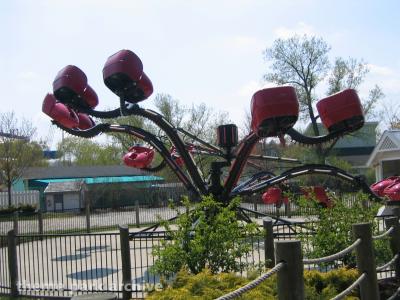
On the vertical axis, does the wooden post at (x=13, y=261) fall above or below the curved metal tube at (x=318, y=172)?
below

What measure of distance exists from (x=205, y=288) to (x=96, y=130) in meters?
8.98

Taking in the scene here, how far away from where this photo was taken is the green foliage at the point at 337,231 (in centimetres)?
636

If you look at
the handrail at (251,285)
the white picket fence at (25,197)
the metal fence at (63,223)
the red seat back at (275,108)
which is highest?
the red seat back at (275,108)

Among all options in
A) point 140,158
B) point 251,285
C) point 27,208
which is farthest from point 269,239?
point 27,208

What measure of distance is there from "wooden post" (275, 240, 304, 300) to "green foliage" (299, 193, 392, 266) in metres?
3.12

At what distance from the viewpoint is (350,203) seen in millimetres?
7406

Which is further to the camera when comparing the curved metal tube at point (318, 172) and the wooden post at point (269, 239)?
the curved metal tube at point (318, 172)

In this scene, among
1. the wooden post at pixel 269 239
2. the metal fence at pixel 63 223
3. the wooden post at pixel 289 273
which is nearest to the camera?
the wooden post at pixel 289 273

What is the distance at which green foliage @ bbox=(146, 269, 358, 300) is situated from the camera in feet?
14.8

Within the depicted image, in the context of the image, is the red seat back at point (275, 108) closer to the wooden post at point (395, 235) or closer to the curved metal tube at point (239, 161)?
the curved metal tube at point (239, 161)

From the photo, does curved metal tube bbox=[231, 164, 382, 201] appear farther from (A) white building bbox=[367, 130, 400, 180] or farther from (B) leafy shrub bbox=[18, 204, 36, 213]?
(B) leafy shrub bbox=[18, 204, 36, 213]

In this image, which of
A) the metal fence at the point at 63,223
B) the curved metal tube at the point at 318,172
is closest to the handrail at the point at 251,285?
the curved metal tube at the point at 318,172

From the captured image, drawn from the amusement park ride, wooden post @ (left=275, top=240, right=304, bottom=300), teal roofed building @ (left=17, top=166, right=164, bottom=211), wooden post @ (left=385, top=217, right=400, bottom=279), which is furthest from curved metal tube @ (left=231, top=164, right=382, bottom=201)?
teal roofed building @ (left=17, top=166, right=164, bottom=211)

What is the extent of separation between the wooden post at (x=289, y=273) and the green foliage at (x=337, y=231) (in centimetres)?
312
